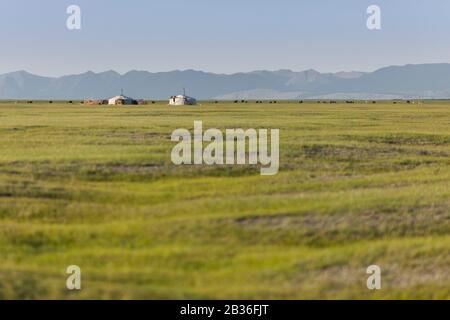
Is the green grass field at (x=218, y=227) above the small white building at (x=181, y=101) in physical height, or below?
below

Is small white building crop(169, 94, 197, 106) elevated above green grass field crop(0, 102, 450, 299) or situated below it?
above

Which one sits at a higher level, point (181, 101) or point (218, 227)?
point (181, 101)

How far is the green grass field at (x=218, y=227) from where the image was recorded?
50.1ft

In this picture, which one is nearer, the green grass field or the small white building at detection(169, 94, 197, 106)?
the green grass field

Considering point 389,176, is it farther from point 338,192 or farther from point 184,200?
point 184,200

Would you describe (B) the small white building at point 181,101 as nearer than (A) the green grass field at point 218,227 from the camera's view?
No

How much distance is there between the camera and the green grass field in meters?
15.3

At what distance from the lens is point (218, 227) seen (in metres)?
19.2
